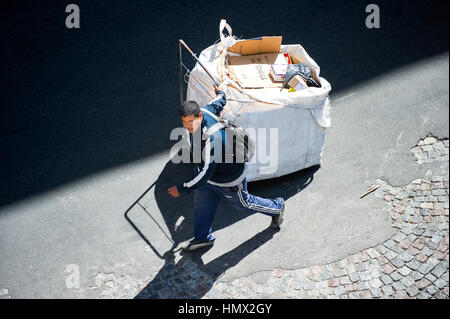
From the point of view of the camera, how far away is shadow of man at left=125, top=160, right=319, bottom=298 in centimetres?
480

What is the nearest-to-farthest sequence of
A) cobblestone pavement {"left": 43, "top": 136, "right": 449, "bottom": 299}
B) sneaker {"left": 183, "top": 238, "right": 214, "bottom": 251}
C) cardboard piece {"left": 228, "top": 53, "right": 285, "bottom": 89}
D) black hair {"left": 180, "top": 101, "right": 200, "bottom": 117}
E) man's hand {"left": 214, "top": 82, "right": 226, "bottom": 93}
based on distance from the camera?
black hair {"left": 180, "top": 101, "right": 200, "bottom": 117} < cobblestone pavement {"left": 43, "top": 136, "right": 449, "bottom": 299} < man's hand {"left": 214, "top": 82, "right": 226, "bottom": 93} < sneaker {"left": 183, "top": 238, "right": 214, "bottom": 251} < cardboard piece {"left": 228, "top": 53, "right": 285, "bottom": 89}

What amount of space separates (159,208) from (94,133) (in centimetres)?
171

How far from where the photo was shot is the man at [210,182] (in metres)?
4.18

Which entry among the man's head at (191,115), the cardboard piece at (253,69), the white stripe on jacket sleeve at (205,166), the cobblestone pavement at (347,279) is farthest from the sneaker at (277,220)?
the man's head at (191,115)

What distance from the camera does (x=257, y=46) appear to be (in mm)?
5695

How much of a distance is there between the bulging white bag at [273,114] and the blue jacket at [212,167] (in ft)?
1.60

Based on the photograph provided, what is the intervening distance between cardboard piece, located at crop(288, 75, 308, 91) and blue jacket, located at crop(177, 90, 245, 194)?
1.10m

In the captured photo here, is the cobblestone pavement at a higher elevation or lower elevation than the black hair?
lower

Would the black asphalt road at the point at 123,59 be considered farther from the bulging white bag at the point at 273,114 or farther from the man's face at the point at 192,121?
the man's face at the point at 192,121

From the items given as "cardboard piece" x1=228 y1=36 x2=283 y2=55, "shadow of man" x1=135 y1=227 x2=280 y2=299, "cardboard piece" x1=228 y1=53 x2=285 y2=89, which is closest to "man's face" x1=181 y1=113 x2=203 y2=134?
"cardboard piece" x1=228 y1=53 x2=285 y2=89

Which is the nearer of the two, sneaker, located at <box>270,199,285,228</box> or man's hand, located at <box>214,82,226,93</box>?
man's hand, located at <box>214,82,226,93</box>

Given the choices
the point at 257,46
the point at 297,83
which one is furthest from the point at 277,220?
the point at 257,46

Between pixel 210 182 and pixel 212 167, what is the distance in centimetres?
35

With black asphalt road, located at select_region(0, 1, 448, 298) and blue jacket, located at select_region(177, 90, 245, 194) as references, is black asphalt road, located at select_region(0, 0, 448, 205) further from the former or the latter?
blue jacket, located at select_region(177, 90, 245, 194)
